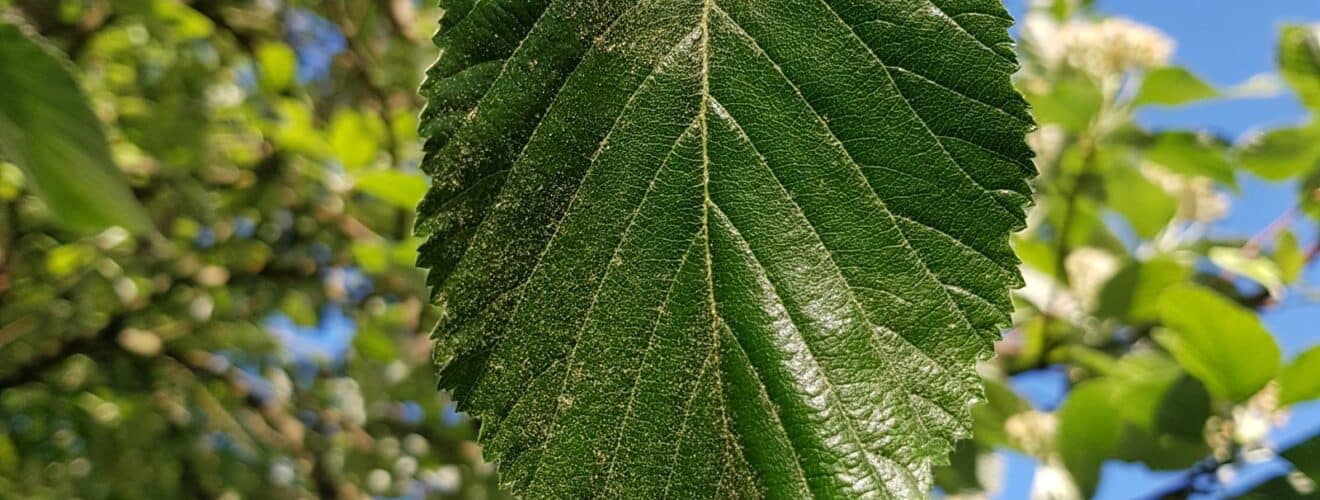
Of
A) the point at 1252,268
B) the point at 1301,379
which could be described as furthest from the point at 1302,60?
the point at 1301,379

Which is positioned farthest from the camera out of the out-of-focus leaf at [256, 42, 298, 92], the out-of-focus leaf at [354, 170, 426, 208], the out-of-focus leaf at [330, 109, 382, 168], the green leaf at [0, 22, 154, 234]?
the out-of-focus leaf at [256, 42, 298, 92]

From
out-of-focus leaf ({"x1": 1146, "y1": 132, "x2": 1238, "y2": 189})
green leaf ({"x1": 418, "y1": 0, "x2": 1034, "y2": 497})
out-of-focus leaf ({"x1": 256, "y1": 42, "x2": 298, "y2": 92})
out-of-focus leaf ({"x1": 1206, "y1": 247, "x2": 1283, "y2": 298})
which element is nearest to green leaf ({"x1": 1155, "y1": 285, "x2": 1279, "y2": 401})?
out-of-focus leaf ({"x1": 1206, "y1": 247, "x2": 1283, "y2": 298})

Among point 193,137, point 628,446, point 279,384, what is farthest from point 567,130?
point 279,384

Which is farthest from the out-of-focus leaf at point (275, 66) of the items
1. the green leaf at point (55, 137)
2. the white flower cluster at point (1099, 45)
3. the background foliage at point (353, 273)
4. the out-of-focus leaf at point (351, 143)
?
the white flower cluster at point (1099, 45)

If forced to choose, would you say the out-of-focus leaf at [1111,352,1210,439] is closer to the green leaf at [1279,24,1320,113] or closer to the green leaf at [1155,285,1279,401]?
the green leaf at [1155,285,1279,401]

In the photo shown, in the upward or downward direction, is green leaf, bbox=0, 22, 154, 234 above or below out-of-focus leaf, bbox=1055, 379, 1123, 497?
above
